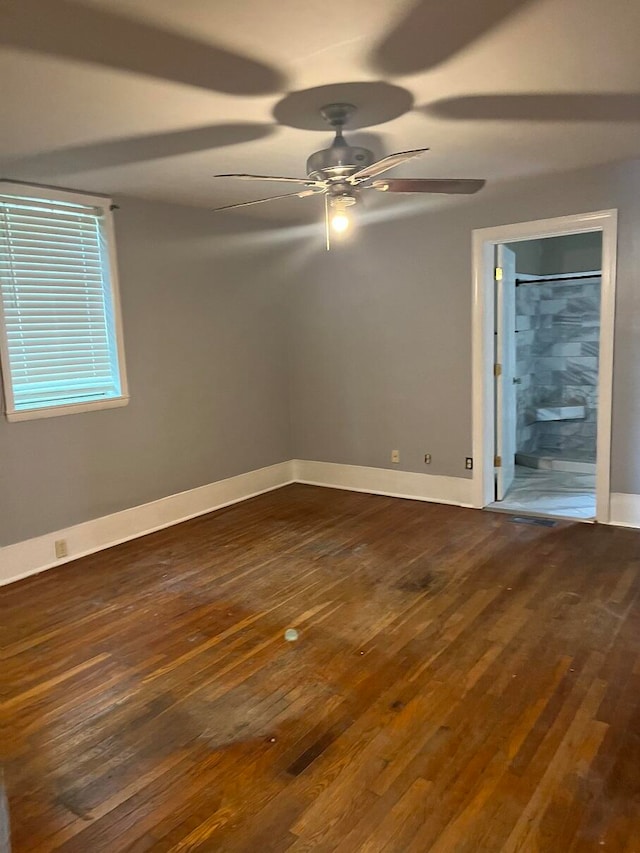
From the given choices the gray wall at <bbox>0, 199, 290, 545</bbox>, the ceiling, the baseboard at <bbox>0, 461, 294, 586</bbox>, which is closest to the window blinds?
the gray wall at <bbox>0, 199, 290, 545</bbox>

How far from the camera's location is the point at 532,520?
15.1 feet

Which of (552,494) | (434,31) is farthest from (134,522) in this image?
(434,31)

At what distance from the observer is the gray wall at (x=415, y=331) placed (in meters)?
4.21

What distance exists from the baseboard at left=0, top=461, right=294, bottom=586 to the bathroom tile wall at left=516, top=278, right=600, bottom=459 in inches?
110

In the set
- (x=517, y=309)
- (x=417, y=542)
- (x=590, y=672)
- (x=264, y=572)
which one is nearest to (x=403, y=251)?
(x=517, y=309)

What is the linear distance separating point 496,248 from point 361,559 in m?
2.65

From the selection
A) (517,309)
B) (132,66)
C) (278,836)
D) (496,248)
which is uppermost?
(132,66)

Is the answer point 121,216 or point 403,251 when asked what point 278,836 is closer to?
point 121,216

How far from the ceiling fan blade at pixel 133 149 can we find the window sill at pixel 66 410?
4.66 ft

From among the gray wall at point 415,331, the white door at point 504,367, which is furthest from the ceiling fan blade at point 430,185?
the white door at point 504,367

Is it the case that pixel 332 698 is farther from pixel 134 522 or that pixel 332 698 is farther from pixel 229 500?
pixel 229 500

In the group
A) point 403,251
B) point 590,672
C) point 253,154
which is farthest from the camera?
point 403,251

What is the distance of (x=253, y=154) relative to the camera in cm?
340

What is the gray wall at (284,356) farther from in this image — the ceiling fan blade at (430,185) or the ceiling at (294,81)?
the ceiling fan blade at (430,185)
